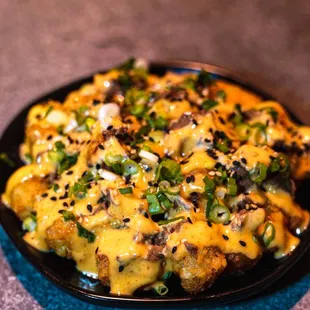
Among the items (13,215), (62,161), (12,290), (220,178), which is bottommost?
(12,290)

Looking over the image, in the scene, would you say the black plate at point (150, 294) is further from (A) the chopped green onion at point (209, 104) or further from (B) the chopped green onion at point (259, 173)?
(A) the chopped green onion at point (209, 104)

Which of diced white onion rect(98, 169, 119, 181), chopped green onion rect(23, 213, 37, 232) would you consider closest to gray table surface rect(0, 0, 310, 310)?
chopped green onion rect(23, 213, 37, 232)

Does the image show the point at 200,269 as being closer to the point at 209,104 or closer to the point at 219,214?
the point at 219,214

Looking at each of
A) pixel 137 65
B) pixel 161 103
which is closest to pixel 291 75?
pixel 137 65

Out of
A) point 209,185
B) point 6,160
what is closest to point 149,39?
point 6,160

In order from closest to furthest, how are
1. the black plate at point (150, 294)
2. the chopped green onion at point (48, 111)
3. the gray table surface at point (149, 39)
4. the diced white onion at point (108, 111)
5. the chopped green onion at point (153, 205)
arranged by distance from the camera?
the black plate at point (150, 294) < the chopped green onion at point (153, 205) < the diced white onion at point (108, 111) < the chopped green onion at point (48, 111) < the gray table surface at point (149, 39)

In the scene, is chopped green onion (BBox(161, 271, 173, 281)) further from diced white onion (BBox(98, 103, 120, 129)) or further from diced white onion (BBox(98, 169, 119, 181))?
diced white onion (BBox(98, 103, 120, 129))

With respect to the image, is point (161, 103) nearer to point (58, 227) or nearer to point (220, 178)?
point (220, 178)

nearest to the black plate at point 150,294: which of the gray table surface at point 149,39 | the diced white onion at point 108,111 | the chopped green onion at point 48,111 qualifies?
the chopped green onion at point 48,111
